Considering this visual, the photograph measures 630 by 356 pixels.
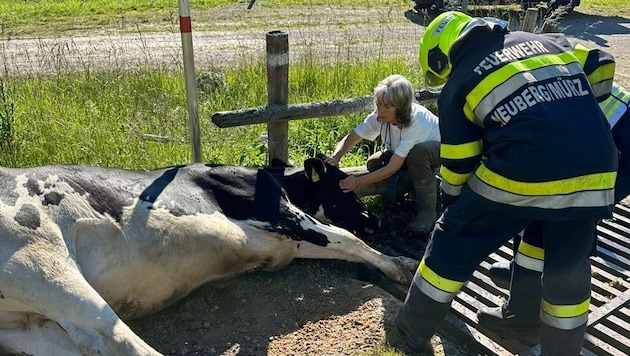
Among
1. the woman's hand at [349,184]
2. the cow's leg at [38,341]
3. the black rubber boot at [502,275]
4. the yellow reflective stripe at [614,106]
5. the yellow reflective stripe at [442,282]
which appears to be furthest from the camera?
the woman's hand at [349,184]

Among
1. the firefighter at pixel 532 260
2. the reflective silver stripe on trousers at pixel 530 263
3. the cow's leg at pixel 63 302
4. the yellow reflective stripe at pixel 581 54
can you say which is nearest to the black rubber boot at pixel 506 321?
the firefighter at pixel 532 260

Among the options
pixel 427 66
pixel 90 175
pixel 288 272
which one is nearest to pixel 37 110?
pixel 90 175

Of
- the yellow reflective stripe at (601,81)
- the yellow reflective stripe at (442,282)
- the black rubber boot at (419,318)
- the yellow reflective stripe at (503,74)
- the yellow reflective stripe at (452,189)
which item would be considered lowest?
the black rubber boot at (419,318)

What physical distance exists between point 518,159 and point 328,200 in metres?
1.97

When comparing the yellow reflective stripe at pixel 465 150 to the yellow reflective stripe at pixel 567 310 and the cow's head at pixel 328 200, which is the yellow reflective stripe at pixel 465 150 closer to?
the yellow reflective stripe at pixel 567 310

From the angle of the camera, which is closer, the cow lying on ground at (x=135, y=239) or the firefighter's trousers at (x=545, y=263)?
the cow lying on ground at (x=135, y=239)

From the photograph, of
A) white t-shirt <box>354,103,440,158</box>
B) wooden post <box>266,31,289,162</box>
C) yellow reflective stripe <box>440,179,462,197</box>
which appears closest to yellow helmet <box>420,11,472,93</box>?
yellow reflective stripe <box>440,179,462,197</box>

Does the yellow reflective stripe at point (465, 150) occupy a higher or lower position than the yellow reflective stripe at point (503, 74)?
lower

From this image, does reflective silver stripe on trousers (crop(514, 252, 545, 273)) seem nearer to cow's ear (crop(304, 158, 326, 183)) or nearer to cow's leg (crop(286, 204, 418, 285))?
cow's leg (crop(286, 204, 418, 285))

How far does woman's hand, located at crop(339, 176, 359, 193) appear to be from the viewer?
471 centimetres

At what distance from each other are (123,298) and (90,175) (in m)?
0.77

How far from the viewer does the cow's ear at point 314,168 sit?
15.1ft

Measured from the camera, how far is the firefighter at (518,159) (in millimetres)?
2988

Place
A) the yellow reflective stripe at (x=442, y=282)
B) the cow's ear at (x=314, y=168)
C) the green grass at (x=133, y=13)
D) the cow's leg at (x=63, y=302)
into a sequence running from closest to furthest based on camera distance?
1. the cow's leg at (x=63, y=302)
2. the yellow reflective stripe at (x=442, y=282)
3. the cow's ear at (x=314, y=168)
4. the green grass at (x=133, y=13)
